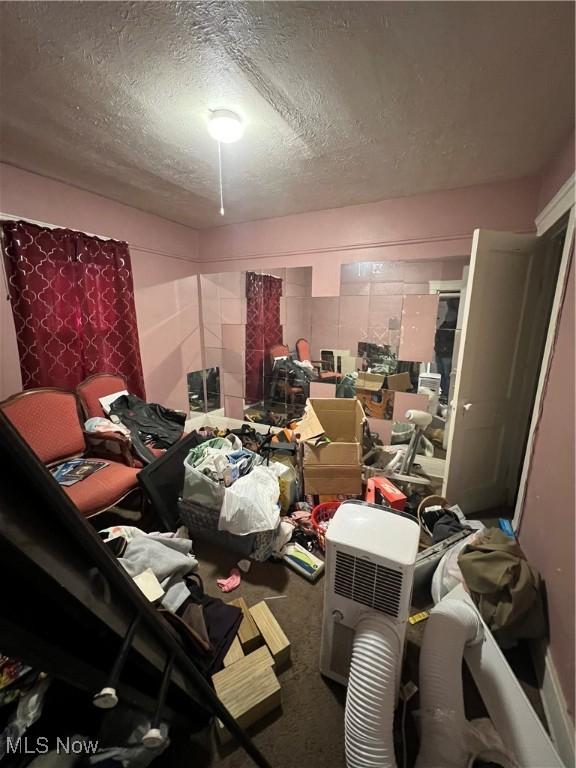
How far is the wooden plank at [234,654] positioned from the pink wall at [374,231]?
2680mm

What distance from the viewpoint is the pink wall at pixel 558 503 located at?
1.14m

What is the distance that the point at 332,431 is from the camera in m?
2.61

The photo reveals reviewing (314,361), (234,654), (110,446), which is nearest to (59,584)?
(234,654)

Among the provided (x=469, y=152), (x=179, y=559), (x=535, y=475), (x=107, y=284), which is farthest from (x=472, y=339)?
(x=107, y=284)

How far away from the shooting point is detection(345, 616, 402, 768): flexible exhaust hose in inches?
35.9

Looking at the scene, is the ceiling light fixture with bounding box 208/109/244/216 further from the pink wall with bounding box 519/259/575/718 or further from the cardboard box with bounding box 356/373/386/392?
the cardboard box with bounding box 356/373/386/392

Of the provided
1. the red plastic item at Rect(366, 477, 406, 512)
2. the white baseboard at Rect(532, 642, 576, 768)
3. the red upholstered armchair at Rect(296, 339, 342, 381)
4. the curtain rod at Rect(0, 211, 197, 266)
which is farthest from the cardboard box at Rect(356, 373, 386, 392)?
the curtain rod at Rect(0, 211, 197, 266)

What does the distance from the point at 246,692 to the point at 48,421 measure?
6.58 ft

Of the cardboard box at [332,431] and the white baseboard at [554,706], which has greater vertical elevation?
the cardboard box at [332,431]

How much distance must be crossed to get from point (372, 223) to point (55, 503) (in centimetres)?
296

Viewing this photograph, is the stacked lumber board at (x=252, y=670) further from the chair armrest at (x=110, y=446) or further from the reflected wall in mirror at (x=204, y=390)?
the reflected wall in mirror at (x=204, y=390)

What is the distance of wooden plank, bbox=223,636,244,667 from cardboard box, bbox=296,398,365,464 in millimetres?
1090

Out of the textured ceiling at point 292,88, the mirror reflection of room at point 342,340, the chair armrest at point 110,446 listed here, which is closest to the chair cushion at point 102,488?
the chair armrest at point 110,446

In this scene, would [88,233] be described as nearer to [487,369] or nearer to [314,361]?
[314,361]
